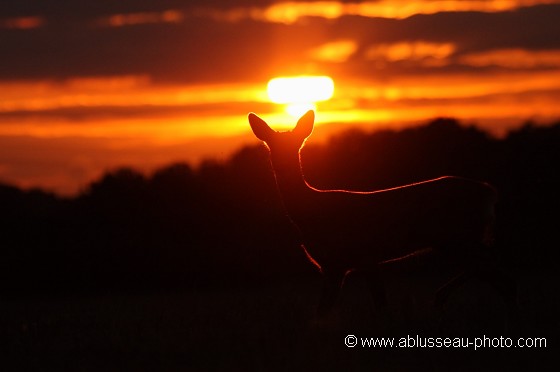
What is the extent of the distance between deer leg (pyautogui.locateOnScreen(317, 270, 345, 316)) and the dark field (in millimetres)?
221

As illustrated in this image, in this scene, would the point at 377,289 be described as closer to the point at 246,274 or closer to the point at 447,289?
the point at 447,289

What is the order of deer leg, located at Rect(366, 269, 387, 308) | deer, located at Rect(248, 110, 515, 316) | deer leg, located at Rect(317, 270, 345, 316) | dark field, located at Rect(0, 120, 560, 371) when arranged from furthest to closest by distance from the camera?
1. deer leg, located at Rect(366, 269, 387, 308)
2. deer, located at Rect(248, 110, 515, 316)
3. deer leg, located at Rect(317, 270, 345, 316)
4. dark field, located at Rect(0, 120, 560, 371)

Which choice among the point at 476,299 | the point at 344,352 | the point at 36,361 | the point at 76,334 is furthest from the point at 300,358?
the point at 476,299

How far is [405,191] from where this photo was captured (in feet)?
51.4

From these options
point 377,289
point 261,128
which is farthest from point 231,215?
point 377,289

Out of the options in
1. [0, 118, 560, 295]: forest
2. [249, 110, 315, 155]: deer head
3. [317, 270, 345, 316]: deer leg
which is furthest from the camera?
[0, 118, 560, 295]: forest

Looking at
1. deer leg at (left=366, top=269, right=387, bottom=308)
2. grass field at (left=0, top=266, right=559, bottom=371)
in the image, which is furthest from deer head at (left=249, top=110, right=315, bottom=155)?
grass field at (left=0, top=266, right=559, bottom=371)

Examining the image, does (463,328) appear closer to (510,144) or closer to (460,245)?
(460,245)

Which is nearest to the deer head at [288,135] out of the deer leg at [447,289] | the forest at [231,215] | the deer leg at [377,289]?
the deer leg at [377,289]

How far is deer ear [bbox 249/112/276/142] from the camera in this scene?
1611 cm

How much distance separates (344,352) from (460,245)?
10.0ft

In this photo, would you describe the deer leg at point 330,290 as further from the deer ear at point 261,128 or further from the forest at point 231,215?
the forest at point 231,215

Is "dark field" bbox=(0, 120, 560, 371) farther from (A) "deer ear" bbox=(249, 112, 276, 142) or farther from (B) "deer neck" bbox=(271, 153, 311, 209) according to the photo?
(A) "deer ear" bbox=(249, 112, 276, 142)

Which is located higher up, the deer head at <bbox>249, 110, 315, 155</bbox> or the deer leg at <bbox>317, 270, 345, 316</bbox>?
the deer head at <bbox>249, 110, 315, 155</bbox>
